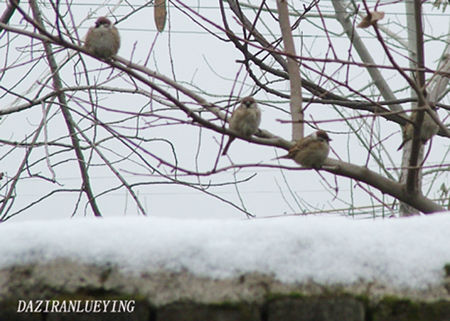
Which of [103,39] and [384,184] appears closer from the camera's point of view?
[384,184]

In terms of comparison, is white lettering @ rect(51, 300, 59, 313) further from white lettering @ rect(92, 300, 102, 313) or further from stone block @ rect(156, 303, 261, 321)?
stone block @ rect(156, 303, 261, 321)

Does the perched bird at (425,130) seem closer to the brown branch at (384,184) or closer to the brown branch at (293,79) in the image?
the brown branch at (293,79)

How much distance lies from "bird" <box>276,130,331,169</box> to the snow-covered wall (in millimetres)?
1647

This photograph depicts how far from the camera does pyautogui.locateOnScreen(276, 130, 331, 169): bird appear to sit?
354 cm

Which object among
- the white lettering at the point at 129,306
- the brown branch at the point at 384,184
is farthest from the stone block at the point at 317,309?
the brown branch at the point at 384,184

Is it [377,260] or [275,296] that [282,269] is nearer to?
[275,296]

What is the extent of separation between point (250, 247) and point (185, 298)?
233 mm

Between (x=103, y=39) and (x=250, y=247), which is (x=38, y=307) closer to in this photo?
(x=250, y=247)

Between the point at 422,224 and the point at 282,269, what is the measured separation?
46 centimetres

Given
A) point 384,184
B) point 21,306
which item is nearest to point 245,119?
point 384,184

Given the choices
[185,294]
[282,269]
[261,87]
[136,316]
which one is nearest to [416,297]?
[282,269]

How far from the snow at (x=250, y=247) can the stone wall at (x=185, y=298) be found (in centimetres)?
3

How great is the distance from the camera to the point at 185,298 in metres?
1.66

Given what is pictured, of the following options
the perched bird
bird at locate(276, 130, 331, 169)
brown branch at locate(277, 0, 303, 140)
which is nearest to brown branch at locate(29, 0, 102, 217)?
bird at locate(276, 130, 331, 169)
